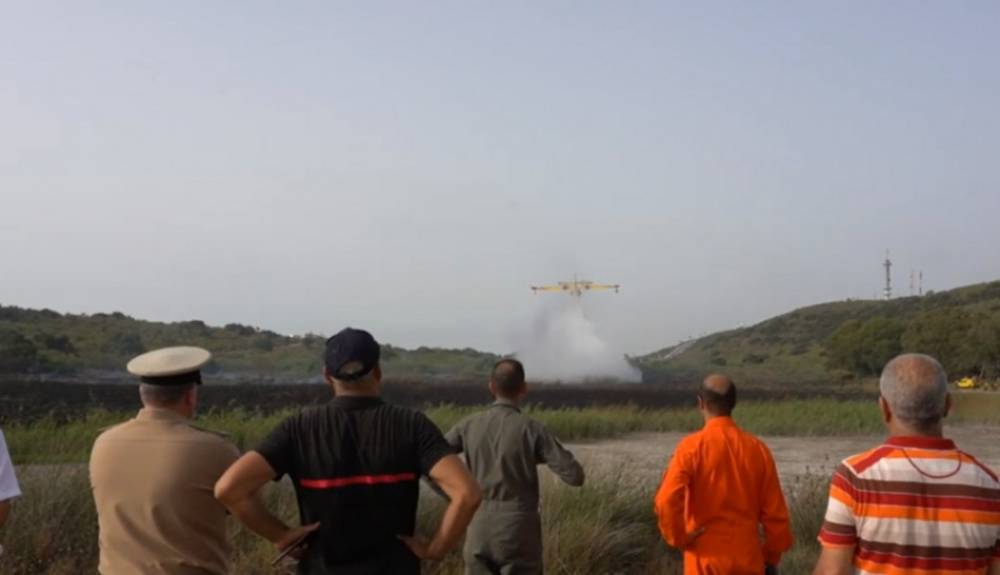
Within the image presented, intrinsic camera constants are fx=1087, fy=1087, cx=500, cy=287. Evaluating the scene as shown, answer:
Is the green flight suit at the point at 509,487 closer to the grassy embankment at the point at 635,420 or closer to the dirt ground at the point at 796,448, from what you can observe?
the dirt ground at the point at 796,448

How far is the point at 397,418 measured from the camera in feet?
13.3

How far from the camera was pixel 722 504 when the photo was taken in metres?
5.70

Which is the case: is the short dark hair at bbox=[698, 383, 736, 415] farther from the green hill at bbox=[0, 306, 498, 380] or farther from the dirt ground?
the green hill at bbox=[0, 306, 498, 380]

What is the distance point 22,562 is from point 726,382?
5.51m

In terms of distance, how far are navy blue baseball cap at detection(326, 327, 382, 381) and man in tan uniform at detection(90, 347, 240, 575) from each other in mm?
702

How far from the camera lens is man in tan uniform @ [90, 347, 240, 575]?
4375 mm

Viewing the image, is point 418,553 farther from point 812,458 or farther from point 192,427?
point 812,458

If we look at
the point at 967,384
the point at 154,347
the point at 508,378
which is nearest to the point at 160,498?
the point at 508,378

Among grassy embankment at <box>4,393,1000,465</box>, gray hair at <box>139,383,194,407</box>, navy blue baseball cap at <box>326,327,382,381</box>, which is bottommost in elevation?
grassy embankment at <box>4,393,1000,465</box>

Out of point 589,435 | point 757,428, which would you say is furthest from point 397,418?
point 757,428

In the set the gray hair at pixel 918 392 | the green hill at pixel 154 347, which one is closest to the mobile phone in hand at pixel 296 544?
the gray hair at pixel 918 392

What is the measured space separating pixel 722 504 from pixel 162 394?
2913 mm

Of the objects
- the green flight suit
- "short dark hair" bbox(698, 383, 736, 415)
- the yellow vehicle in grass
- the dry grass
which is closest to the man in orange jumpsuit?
"short dark hair" bbox(698, 383, 736, 415)

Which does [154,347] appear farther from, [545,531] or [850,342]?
[545,531]
